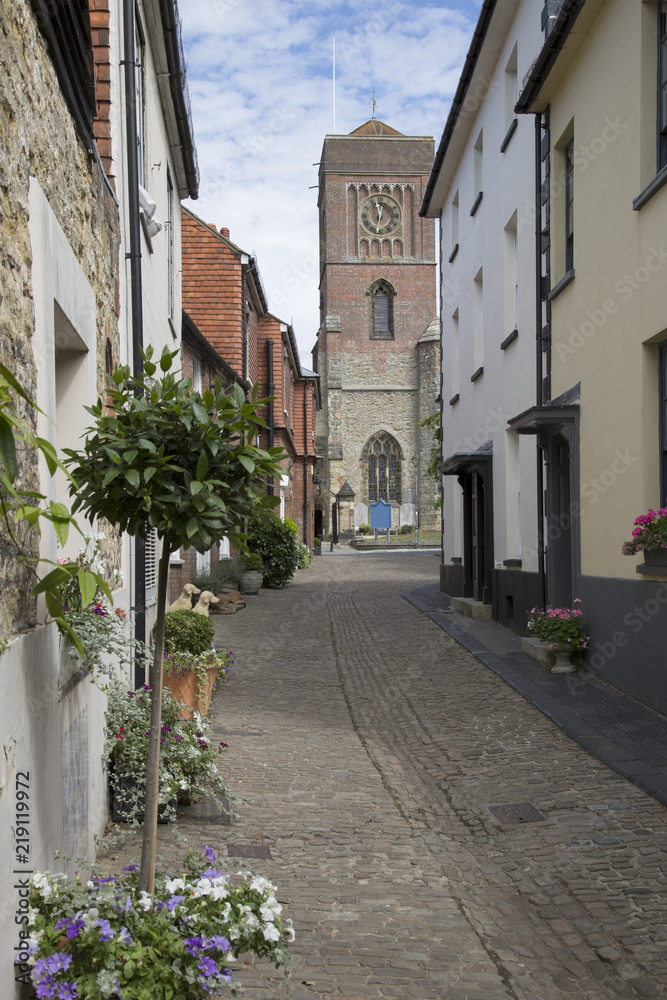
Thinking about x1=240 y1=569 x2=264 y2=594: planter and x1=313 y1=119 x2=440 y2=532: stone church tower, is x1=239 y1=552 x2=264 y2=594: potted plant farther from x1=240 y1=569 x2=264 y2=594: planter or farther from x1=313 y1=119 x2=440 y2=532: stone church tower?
x1=313 y1=119 x2=440 y2=532: stone church tower

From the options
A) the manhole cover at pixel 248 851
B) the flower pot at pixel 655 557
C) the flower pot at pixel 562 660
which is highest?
the flower pot at pixel 655 557

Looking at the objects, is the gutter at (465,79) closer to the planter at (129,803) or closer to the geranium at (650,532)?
the geranium at (650,532)

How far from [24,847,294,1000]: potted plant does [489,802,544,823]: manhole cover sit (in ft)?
9.06

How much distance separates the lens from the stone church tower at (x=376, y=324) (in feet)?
166

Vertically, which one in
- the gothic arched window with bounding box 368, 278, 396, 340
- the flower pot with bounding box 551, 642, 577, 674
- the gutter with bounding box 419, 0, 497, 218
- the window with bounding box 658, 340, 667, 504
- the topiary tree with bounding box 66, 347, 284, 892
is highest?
the gothic arched window with bounding box 368, 278, 396, 340

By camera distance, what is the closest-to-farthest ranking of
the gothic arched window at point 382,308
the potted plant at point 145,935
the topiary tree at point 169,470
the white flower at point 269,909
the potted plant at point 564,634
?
1. the potted plant at point 145,935
2. the white flower at point 269,909
3. the topiary tree at point 169,470
4. the potted plant at point 564,634
5. the gothic arched window at point 382,308

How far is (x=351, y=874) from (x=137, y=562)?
11.2 ft

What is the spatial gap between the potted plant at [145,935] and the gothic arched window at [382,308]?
2003 inches

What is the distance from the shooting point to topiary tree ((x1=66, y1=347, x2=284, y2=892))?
280cm

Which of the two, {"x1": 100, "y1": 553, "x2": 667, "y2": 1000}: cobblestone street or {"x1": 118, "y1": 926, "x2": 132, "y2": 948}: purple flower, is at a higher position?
{"x1": 118, "y1": 926, "x2": 132, "y2": 948}: purple flower

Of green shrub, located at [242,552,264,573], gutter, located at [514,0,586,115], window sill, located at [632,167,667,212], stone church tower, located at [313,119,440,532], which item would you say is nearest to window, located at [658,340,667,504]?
window sill, located at [632,167,667,212]

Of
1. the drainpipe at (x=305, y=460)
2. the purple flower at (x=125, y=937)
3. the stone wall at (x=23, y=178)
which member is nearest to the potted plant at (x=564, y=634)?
the stone wall at (x=23, y=178)

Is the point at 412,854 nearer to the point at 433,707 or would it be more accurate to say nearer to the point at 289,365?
the point at 433,707

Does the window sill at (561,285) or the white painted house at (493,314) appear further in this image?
the white painted house at (493,314)
